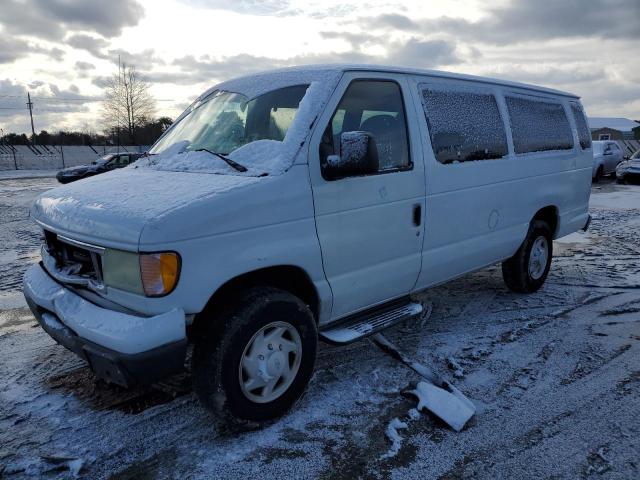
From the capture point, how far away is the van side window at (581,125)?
579 centimetres

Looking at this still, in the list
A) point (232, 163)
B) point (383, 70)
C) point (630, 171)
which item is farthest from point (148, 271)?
point (630, 171)

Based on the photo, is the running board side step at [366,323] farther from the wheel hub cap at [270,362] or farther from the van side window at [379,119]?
the van side window at [379,119]

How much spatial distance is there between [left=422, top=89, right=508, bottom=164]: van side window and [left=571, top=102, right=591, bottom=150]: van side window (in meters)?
1.80

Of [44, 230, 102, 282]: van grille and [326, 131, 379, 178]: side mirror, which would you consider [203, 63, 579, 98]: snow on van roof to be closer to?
[326, 131, 379, 178]: side mirror

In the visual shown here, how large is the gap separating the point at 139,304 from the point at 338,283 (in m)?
1.27

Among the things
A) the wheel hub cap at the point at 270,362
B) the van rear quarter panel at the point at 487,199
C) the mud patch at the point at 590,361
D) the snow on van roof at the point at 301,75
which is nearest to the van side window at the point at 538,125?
the van rear quarter panel at the point at 487,199

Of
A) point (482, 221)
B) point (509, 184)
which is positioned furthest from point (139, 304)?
point (509, 184)

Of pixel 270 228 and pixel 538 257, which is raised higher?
pixel 270 228

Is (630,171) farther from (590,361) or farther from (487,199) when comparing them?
(590,361)

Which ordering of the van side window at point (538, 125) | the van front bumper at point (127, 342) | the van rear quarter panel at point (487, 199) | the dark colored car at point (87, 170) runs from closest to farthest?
the van front bumper at point (127, 342)
the van rear quarter panel at point (487, 199)
the van side window at point (538, 125)
the dark colored car at point (87, 170)

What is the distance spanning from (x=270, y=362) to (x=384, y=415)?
809 mm

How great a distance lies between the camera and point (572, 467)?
2.61 meters

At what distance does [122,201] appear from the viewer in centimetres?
271

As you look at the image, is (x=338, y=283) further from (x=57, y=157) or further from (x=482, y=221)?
(x=57, y=157)
